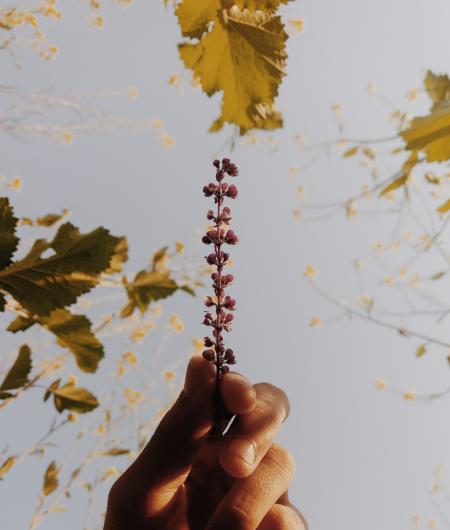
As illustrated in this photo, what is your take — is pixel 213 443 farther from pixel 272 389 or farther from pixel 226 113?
pixel 226 113

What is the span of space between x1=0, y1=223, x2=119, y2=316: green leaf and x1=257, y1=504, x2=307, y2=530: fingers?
25.4 inches

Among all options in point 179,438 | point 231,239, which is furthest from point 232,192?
point 179,438

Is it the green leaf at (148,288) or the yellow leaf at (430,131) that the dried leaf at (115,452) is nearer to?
the green leaf at (148,288)

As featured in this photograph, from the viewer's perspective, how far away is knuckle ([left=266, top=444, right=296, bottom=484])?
1.06 metres

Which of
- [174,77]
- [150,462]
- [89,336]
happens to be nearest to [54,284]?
[89,336]

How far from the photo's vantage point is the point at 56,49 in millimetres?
2707

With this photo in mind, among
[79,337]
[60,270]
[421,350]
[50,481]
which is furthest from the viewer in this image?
[421,350]

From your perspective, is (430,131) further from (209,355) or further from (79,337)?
(79,337)

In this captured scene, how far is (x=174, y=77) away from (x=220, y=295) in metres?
3.44

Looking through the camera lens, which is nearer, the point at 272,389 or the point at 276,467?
the point at 276,467

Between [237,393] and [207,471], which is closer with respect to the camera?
[237,393]

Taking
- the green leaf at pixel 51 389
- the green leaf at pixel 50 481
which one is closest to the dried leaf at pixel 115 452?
the green leaf at pixel 50 481

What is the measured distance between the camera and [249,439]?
32.5 inches

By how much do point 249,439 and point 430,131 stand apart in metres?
0.71
